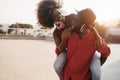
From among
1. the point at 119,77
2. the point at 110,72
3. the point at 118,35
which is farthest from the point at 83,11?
the point at 118,35

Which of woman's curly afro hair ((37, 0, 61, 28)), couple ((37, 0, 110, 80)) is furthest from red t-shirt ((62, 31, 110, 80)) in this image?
woman's curly afro hair ((37, 0, 61, 28))

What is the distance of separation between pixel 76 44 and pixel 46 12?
53 centimetres

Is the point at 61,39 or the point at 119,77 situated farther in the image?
the point at 119,77

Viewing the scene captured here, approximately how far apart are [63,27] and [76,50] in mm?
290

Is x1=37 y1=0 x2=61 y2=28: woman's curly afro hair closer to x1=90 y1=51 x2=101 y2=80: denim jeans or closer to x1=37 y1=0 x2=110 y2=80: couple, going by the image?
x1=37 y1=0 x2=110 y2=80: couple

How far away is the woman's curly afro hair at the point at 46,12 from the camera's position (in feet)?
14.1

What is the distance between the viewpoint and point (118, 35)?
968 inches

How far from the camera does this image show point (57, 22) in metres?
4.23

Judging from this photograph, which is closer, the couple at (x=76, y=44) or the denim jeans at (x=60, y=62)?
the couple at (x=76, y=44)

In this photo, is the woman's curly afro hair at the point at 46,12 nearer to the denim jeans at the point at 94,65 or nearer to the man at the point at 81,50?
the man at the point at 81,50

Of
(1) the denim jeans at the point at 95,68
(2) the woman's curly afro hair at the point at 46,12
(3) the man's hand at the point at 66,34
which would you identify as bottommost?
(1) the denim jeans at the point at 95,68

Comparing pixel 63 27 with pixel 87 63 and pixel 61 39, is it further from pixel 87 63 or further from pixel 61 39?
pixel 87 63

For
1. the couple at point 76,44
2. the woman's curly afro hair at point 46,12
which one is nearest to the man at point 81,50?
the couple at point 76,44

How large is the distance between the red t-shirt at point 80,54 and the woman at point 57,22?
0.08m
